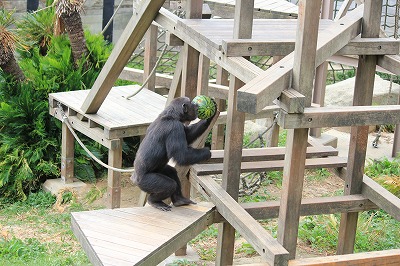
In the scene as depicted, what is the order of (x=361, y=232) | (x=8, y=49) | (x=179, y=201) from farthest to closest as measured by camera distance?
(x=8, y=49) < (x=361, y=232) < (x=179, y=201)

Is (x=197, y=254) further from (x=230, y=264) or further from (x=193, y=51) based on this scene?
(x=193, y=51)

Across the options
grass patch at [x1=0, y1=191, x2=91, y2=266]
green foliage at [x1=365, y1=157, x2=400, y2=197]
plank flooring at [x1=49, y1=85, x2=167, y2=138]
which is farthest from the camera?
green foliage at [x1=365, y1=157, x2=400, y2=197]

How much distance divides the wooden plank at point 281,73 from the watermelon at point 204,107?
962 mm

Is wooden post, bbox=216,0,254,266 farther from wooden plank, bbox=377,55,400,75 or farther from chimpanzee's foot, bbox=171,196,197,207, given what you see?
wooden plank, bbox=377,55,400,75

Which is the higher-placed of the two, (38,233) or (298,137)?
(298,137)

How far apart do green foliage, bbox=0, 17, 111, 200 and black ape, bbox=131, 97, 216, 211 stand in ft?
12.1

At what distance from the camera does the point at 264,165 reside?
687cm

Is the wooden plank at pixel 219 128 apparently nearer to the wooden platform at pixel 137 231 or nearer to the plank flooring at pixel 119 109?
the plank flooring at pixel 119 109

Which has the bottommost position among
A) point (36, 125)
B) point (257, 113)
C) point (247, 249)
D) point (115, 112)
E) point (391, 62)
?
point (247, 249)

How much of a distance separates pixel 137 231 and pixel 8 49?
16.8 feet

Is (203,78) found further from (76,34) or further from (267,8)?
(76,34)

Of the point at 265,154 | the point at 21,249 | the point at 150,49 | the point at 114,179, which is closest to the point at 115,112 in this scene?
the point at 114,179

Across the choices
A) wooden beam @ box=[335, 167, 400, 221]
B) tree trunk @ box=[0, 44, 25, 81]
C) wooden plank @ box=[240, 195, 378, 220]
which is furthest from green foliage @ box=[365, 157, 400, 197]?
tree trunk @ box=[0, 44, 25, 81]

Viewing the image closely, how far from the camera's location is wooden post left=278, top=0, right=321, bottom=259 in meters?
4.98
